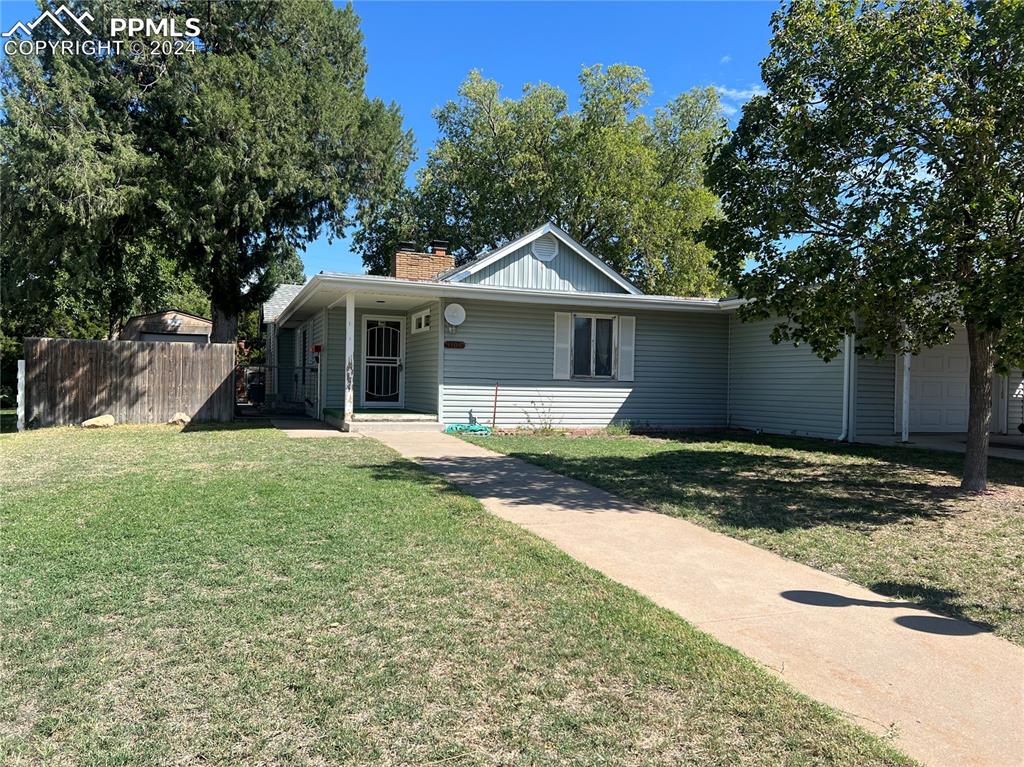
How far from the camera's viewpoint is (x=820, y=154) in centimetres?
753

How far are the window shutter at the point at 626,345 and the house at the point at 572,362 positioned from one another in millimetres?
25

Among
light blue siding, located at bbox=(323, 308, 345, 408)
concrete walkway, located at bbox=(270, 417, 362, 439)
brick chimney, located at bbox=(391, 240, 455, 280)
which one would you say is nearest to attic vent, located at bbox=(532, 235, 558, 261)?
brick chimney, located at bbox=(391, 240, 455, 280)

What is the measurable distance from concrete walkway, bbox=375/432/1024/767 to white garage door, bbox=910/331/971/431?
10.4 meters

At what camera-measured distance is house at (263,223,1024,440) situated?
13.3 metres

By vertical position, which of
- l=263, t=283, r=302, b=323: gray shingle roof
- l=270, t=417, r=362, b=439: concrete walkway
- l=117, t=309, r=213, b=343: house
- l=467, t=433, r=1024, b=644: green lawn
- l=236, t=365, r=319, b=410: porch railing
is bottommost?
l=467, t=433, r=1024, b=644: green lawn

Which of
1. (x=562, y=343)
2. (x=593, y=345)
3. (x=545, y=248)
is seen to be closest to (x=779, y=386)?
(x=593, y=345)

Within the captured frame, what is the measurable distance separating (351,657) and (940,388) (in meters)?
14.9

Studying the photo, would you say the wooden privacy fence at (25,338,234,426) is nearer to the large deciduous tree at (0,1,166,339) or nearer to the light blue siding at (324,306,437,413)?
the light blue siding at (324,306,437,413)

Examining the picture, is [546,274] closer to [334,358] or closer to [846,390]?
[334,358]

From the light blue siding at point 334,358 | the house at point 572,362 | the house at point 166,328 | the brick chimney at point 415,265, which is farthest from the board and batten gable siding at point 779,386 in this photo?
the house at point 166,328

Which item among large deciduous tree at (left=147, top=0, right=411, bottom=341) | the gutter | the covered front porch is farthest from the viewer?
large deciduous tree at (left=147, top=0, right=411, bottom=341)

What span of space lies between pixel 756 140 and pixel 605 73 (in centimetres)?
2634

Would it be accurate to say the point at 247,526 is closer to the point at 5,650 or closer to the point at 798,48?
the point at 5,650

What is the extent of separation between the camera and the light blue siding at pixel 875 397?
13.1 m
